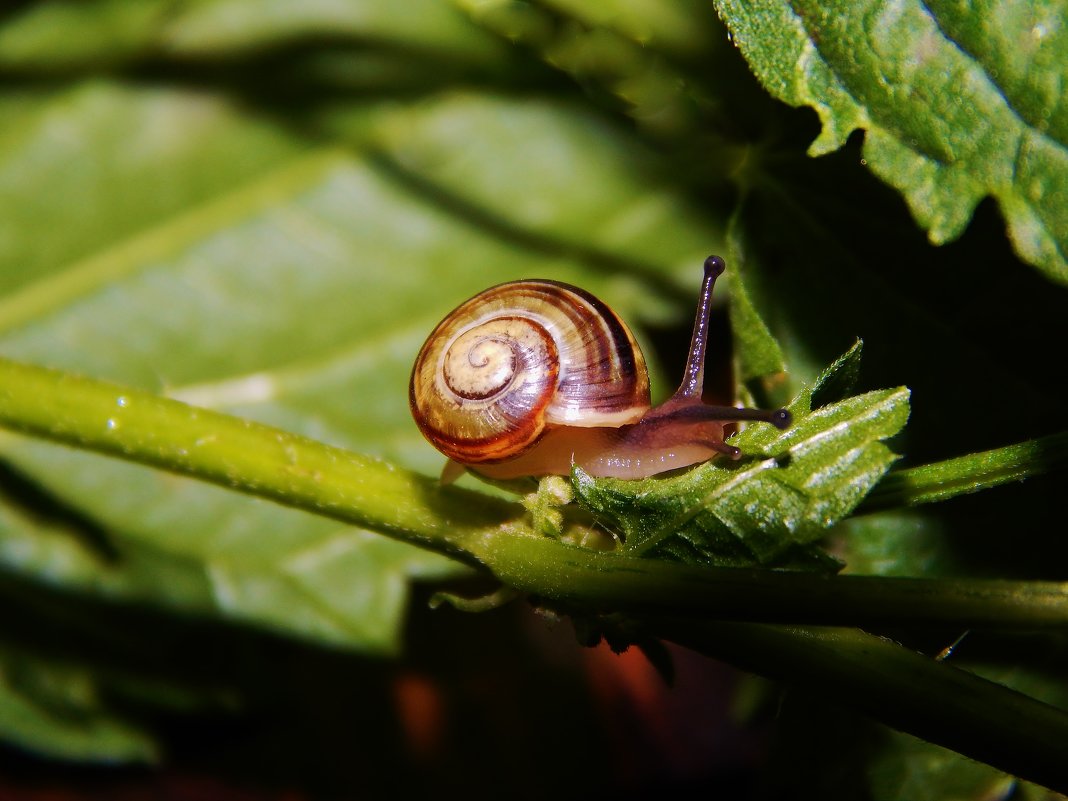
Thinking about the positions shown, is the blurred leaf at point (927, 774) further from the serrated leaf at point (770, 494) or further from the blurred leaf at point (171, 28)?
the blurred leaf at point (171, 28)

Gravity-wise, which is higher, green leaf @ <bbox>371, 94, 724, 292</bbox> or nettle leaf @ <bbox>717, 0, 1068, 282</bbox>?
green leaf @ <bbox>371, 94, 724, 292</bbox>

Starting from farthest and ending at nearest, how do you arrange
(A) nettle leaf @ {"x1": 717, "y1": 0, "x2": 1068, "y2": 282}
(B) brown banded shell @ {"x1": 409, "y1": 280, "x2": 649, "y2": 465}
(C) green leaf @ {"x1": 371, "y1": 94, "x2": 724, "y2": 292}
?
(C) green leaf @ {"x1": 371, "y1": 94, "x2": 724, "y2": 292}, (B) brown banded shell @ {"x1": 409, "y1": 280, "x2": 649, "y2": 465}, (A) nettle leaf @ {"x1": 717, "y1": 0, "x2": 1068, "y2": 282}

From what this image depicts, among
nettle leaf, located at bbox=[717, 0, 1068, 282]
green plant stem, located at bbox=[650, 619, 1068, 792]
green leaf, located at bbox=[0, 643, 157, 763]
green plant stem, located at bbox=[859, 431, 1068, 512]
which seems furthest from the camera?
green leaf, located at bbox=[0, 643, 157, 763]

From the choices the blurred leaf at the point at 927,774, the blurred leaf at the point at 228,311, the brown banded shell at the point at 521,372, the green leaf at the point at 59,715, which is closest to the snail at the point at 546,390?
the brown banded shell at the point at 521,372

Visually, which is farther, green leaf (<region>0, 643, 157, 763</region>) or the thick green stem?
green leaf (<region>0, 643, 157, 763</region>)

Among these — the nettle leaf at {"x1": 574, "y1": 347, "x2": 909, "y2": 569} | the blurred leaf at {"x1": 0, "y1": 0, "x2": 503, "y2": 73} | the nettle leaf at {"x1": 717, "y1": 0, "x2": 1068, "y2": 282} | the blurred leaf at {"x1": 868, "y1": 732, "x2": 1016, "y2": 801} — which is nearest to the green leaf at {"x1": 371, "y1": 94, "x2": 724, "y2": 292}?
the blurred leaf at {"x1": 0, "y1": 0, "x2": 503, "y2": 73}

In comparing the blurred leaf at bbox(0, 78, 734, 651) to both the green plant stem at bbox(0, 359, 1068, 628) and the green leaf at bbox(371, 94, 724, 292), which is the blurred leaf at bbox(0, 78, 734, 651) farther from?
the green plant stem at bbox(0, 359, 1068, 628)

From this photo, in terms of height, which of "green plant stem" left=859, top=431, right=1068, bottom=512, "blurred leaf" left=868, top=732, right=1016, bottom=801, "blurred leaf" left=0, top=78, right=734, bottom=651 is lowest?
"blurred leaf" left=868, top=732, right=1016, bottom=801
